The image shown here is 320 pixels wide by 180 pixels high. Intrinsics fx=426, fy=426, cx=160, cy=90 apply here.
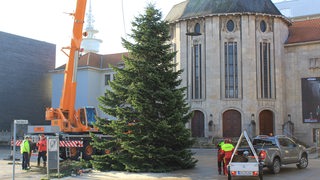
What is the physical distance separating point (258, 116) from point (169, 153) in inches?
1067

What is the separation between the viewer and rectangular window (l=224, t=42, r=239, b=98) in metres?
44.0

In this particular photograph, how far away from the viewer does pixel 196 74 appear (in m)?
45.2

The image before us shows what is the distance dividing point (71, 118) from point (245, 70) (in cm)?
2373

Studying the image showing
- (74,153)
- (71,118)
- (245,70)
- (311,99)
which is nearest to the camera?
(74,153)

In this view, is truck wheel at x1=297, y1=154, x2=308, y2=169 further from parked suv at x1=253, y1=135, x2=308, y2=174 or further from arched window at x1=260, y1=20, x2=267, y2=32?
arched window at x1=260, y1=20, x2=267, y2=32

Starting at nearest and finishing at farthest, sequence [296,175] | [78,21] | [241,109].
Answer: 1. [296,175]
2. [78,21]
3. [241,109]

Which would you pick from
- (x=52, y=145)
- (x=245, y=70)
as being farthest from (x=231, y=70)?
(x=52, y=145)

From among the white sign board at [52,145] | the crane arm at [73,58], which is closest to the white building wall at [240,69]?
the crane arm at [73,58]

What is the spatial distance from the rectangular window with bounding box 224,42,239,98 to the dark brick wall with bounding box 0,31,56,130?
29.3 m

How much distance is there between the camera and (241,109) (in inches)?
1715

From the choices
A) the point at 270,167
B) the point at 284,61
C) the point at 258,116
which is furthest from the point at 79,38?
the point at 284,61

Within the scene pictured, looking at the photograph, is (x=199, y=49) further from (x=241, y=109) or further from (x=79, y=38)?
(x=79, y=38)

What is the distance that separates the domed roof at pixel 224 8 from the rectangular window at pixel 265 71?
146 inches

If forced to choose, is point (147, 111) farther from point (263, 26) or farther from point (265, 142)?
point (263, 26)
